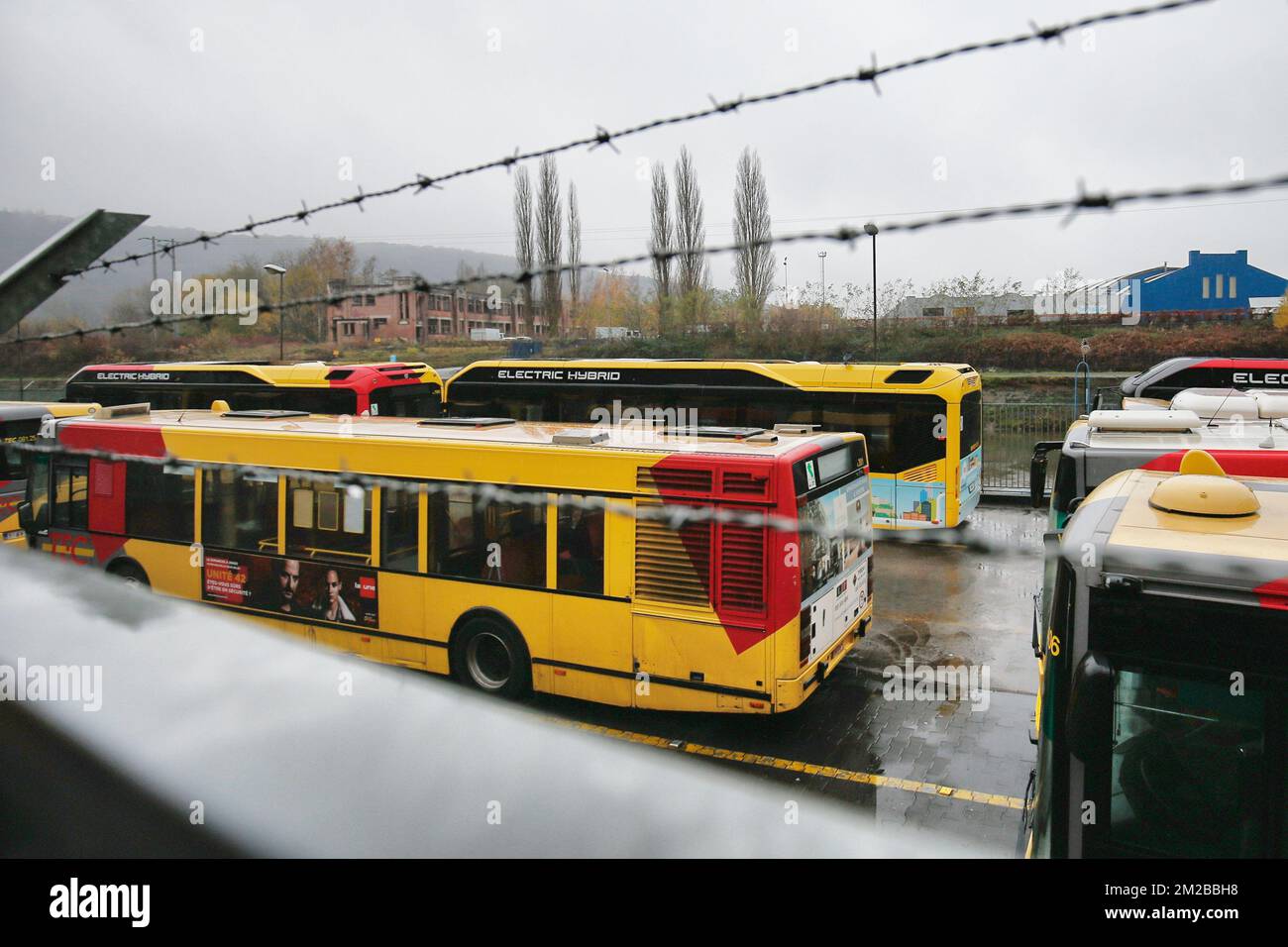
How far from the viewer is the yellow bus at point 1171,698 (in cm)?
356

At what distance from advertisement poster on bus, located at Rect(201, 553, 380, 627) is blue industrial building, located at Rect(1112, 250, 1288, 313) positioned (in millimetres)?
32325

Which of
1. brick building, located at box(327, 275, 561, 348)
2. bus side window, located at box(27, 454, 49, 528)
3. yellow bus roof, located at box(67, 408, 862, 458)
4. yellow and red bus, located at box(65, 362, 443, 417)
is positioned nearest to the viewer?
yellow bus roof, located at box(67, 408, 862, 458)

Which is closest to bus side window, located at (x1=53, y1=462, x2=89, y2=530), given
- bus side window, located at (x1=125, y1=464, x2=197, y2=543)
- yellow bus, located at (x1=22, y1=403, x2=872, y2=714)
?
yellow bus, located at (x1=22, y1=403, x2=872, y2=714)

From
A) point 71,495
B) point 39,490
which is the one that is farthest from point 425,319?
point 71,495

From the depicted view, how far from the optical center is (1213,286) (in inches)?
1321

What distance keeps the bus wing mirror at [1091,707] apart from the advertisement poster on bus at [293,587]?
283 inches

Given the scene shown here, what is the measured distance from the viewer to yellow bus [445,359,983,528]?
52.9ft

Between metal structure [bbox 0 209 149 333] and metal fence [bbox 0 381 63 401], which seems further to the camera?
metal fence [bbox 0 381 63 401]

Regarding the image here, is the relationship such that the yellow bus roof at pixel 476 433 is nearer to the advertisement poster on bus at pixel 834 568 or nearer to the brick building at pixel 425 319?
the advertisement poster on bus at pixel 834 568

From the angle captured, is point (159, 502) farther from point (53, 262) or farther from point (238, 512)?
point (53, 262)

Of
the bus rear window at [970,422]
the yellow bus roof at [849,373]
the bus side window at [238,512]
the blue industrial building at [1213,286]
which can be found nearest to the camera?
the bus side window at [238,512]

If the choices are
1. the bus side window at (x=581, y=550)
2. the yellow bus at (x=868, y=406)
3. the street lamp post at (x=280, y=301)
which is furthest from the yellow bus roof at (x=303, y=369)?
the bus side window at (x=581, y=550)

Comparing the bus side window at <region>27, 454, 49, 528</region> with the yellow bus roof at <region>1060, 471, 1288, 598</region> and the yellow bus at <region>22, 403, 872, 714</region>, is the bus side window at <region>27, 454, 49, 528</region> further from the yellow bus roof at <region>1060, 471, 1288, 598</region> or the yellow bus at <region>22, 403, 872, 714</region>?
the yellow bus roof at <region>1060, 471, 1288, 598</region>

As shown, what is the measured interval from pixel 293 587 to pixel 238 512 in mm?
1081
